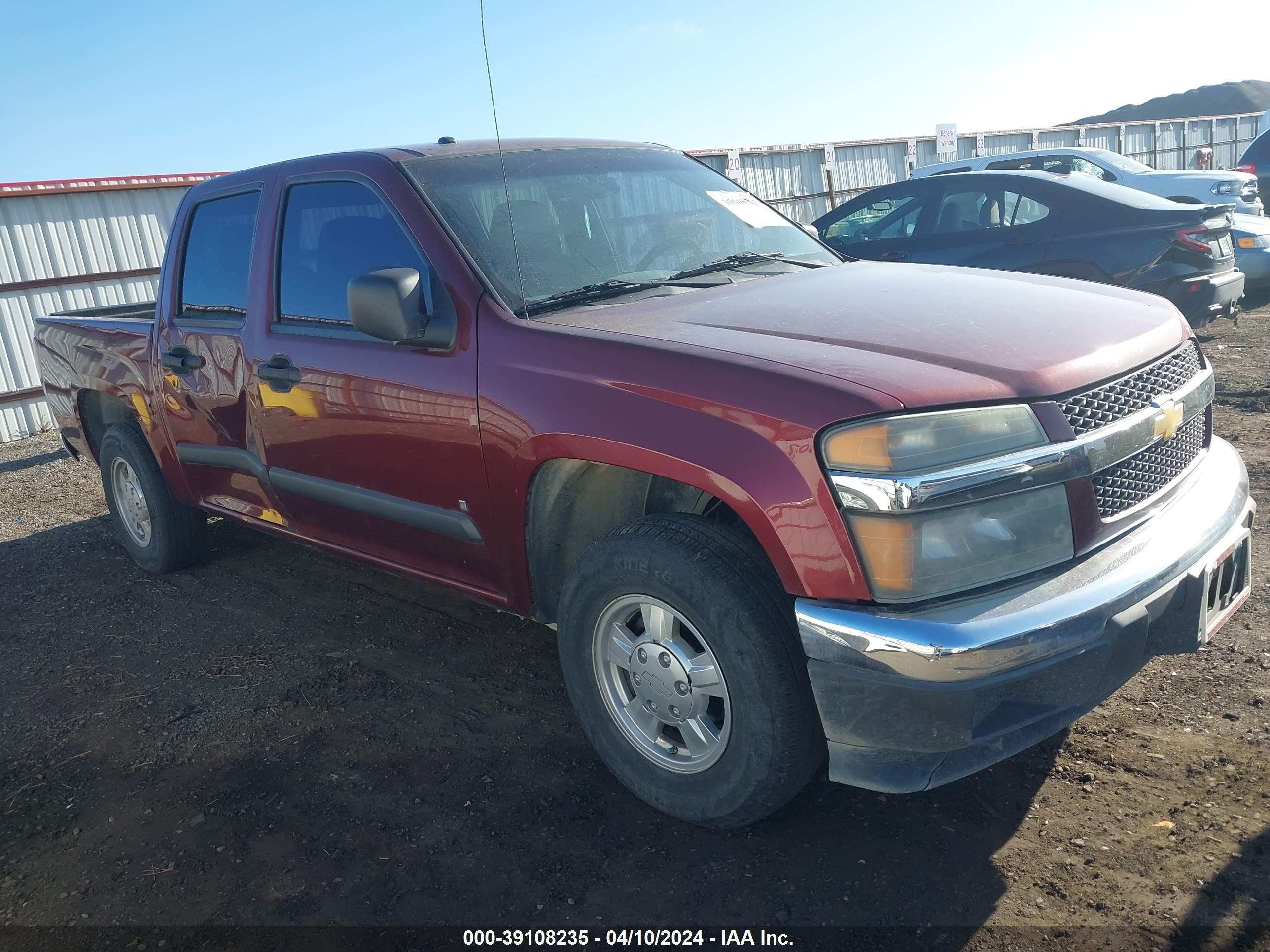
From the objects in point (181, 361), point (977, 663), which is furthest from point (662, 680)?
point (181, 361)

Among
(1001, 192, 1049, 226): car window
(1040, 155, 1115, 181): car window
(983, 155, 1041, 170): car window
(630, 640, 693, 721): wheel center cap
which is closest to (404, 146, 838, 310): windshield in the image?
(630, 640, 693, 721): wheel center cap

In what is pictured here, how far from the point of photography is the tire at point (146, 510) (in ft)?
16.6

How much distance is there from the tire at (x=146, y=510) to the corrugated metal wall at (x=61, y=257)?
553cm

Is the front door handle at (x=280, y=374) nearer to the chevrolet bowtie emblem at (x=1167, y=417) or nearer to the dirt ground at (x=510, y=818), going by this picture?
the dirt ground at (x=510, y=818)

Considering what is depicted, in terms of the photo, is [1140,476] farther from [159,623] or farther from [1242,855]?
[159,623]

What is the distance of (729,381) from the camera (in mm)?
2436

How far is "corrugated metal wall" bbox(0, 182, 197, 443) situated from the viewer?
32.1 ft

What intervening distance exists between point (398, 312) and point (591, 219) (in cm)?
85

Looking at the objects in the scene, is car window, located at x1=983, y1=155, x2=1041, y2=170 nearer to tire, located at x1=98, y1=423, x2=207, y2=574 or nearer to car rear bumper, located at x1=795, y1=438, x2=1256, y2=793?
tire, located at x1=98, y1=423, x2=207, y2=574

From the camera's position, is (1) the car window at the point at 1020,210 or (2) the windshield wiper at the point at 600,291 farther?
(1) the car window at the point at 1020,210

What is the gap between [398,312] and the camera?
2.97 m

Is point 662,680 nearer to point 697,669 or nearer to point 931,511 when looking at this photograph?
point 697,669

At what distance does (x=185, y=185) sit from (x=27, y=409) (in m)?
2.86

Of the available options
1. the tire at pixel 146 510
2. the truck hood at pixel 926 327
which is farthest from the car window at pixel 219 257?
the truck hood at pixel 926 327
